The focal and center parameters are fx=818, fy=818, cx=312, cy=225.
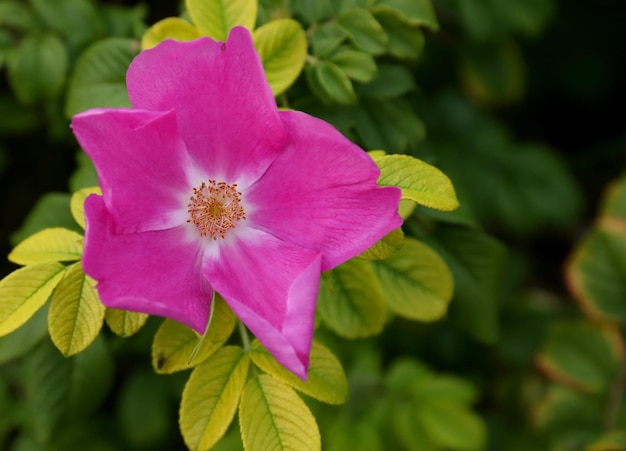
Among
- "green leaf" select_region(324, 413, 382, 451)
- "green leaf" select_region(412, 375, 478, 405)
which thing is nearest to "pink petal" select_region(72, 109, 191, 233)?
"green leaf" select_region(324, 413, 382, 451)

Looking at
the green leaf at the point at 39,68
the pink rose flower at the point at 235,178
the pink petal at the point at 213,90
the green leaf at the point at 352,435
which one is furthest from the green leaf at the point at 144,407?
the pink petal at the point at 213,90

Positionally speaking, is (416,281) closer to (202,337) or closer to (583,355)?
(202,337)

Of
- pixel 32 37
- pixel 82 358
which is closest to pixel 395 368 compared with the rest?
pixel 82 358

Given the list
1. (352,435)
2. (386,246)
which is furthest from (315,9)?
(352,435)

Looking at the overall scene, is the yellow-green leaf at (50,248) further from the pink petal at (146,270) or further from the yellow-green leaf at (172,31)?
the yellow-green leaf at (172,31)

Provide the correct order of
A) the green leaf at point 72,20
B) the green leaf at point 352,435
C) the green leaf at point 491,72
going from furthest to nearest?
1. the green leaf at point 491,72
2. the green leaf at point 352,435
3. the green leaf at point 72,20

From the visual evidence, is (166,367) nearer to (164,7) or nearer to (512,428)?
(164,7)
